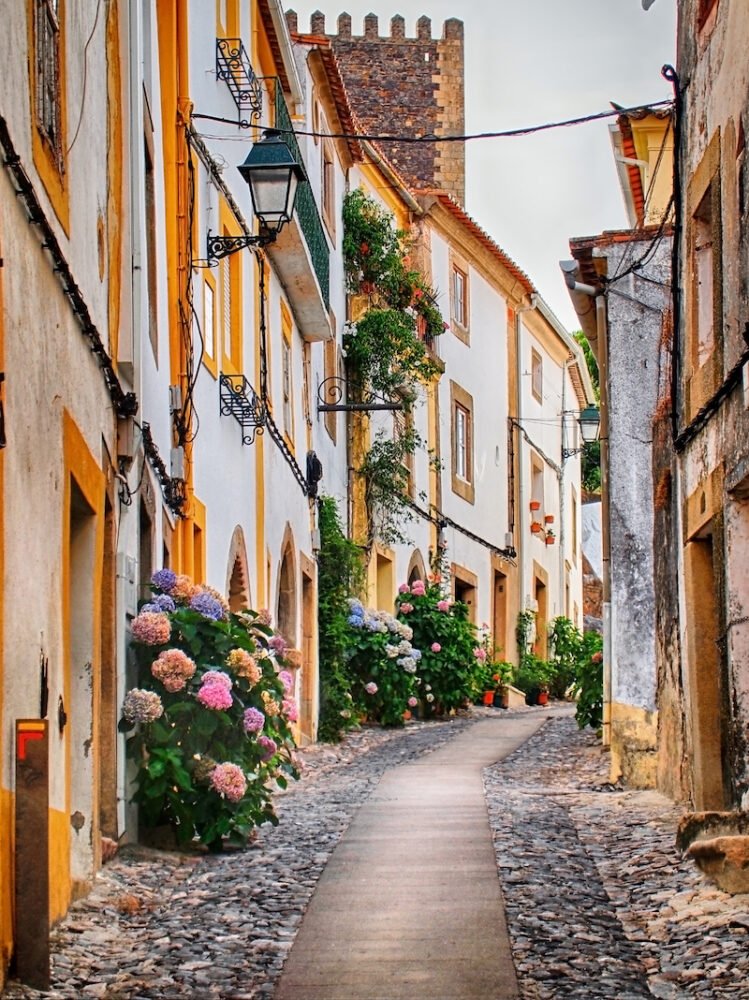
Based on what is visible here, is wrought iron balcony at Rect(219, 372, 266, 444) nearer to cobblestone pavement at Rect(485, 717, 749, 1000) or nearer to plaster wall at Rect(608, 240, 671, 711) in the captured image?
plaster wall at Rect(608, 240, 671, 711)

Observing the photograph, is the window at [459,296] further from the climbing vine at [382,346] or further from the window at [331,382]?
the window at [331,382]

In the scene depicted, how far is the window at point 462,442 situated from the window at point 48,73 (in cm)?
2217

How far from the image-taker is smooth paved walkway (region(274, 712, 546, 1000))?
698cm

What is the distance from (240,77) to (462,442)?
1479 centimetres

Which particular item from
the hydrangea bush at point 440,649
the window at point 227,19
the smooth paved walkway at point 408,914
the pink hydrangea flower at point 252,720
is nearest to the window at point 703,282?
the smooth paved walkway at point 408,914

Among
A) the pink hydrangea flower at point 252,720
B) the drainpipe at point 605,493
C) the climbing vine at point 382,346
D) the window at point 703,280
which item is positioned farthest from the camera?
the climbing vine at point 382,346

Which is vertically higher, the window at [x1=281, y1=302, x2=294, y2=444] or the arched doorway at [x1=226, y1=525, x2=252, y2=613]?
the window at [x1=281, y1=302, x2=294, y2=444]

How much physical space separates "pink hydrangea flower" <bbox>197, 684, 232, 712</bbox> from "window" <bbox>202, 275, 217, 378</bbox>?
496 centimetres

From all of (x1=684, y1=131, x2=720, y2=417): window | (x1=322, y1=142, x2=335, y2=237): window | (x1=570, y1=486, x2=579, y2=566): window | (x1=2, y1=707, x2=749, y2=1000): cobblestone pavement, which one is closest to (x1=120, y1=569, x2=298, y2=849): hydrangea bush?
(x1=2, y1=707, x2=749, y2=1000): cobblestone pavement

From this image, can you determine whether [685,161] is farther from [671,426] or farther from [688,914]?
[688,914]

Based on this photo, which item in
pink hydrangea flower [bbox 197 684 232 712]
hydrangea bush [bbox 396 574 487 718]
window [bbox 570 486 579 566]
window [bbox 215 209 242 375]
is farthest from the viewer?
window [bbox 570 486 579 566]

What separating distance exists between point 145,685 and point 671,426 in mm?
4891

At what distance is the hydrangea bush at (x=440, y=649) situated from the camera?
24406 mm

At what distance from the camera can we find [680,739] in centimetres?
1330
